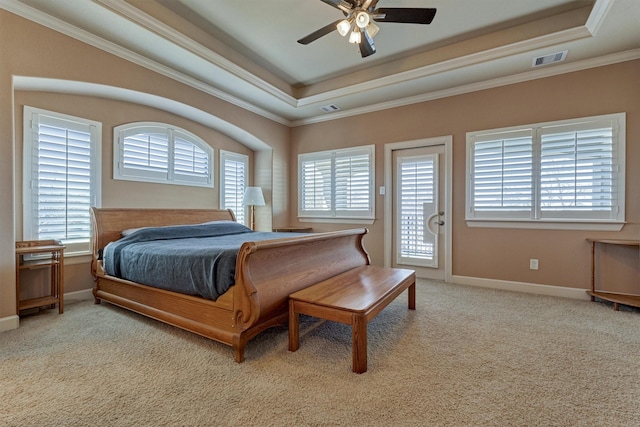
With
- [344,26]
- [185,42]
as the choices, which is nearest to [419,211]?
[344,26]

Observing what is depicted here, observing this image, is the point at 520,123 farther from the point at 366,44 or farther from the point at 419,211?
the point at 366,44

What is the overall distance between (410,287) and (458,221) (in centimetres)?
165

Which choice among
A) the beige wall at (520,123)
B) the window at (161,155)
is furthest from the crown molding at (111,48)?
the beige wall at (520,123)

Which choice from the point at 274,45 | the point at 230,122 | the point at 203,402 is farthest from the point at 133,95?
the point at 203,402

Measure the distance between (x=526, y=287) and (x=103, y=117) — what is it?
5.51 m

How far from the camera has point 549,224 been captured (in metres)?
3.52

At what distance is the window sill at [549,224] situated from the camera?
10.6 ft

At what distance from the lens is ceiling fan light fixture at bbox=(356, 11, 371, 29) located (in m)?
2.38

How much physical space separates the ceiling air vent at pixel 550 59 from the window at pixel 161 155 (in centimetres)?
448

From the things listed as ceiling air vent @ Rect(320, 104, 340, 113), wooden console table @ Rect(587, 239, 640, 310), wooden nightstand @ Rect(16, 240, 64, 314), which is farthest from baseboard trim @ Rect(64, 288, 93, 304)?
wooden console table @ Rect(587, 239, 640, 310)

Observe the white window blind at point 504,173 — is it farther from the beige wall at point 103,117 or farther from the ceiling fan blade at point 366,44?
the beige wall at point 103,117

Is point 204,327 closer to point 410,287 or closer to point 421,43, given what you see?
point 410,287

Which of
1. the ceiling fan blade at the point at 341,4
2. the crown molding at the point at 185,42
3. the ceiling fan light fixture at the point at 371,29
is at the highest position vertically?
the crown molding at the point at 185,42

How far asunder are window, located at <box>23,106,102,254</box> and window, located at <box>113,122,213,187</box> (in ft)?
0.83
